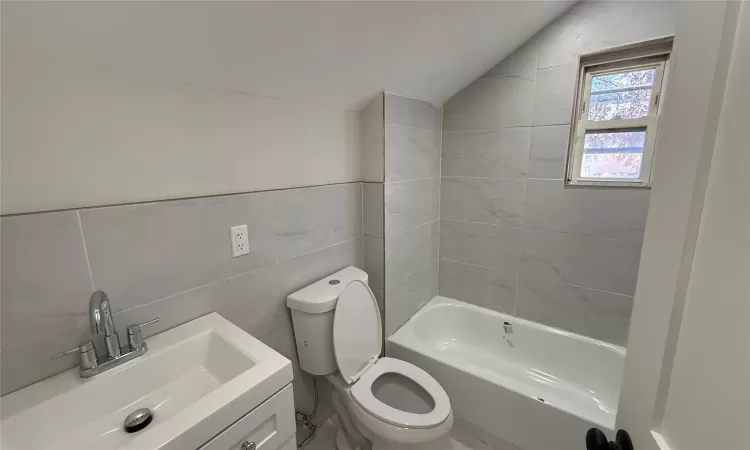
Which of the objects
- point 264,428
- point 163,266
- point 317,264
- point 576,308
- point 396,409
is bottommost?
point 396,409

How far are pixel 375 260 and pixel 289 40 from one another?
1.18 metres

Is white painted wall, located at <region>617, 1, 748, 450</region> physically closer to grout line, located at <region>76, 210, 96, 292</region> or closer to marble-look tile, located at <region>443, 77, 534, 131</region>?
grout line, located at <region>76, 210, 96, 292</region>

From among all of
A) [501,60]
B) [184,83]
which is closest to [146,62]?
[184,83]

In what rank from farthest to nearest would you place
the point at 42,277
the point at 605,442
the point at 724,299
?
1. the point at 42,277
2. the point at 605,442
3. the point at 724,299

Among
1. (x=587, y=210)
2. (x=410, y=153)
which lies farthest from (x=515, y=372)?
(x=410, y=153)

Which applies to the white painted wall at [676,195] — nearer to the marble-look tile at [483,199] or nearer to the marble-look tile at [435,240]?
the marble-look tile at [483,199]

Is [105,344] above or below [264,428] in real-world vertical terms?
above

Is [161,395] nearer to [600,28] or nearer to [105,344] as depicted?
[105,344]

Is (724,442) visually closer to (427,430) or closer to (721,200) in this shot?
(721,200)

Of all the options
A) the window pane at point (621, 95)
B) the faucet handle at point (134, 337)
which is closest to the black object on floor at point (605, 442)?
the faucet handle at point (134, 337)

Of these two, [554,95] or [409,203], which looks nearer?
[554,95]

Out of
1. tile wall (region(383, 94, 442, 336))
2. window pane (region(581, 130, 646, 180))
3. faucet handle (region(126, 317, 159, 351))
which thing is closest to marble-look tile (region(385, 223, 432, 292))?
tile wall (region(383, 94, 442, 336))

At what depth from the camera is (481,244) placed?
2.17 metres

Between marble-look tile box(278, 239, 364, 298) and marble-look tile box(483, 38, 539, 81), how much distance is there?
1.35 meters
